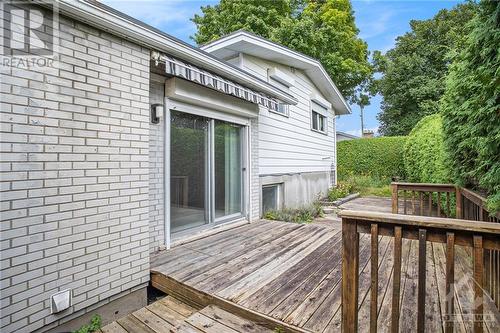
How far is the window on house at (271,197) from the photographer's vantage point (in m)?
6.75

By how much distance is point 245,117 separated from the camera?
5656 mm

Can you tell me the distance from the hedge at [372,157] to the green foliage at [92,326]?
13169 millimetres

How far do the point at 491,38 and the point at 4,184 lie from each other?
163 inches

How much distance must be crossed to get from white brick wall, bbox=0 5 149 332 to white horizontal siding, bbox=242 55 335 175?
357cm

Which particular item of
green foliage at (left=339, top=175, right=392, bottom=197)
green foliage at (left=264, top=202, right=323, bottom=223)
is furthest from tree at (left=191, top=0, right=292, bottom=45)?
green foliage at (left=264, top=202, right=323, bottom=223)

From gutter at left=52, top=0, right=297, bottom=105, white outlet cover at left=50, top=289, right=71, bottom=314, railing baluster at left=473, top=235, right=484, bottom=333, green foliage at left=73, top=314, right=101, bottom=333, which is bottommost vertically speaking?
green foliage at left=73, top=314, right=101, bottom=333

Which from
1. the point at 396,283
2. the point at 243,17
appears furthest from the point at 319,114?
the point at 396,283

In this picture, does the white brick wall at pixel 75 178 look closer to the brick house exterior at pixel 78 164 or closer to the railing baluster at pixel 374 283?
the brick house exterior at pixel 78 164

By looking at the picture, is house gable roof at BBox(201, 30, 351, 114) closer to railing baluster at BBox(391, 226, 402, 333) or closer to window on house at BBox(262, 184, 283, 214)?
window on house at BBox(262, 184, 283, 214)

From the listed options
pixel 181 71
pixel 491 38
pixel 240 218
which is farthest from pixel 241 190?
pixel 491 38

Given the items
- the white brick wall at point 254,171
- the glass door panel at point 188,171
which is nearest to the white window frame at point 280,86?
the white brick wall at point 254,171

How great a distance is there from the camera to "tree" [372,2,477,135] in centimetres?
1942

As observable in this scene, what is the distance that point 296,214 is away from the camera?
676 centimetres

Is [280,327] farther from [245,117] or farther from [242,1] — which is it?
[242,1]
